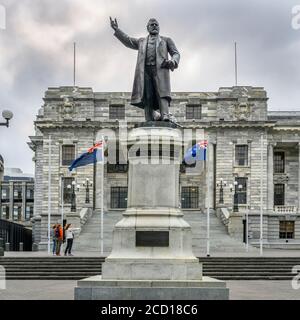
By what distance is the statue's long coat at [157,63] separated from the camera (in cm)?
1836

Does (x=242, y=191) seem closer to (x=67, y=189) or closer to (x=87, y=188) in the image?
(x=87, y=188)

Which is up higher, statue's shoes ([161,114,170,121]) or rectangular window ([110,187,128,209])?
statue's shoes ([161,114,170,121])

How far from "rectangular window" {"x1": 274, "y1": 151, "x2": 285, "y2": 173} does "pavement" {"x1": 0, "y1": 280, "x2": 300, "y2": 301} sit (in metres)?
42.7

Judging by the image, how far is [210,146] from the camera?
216 ft

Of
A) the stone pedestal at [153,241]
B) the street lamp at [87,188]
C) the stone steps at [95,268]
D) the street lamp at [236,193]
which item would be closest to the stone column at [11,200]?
the street lamp at [87,188]

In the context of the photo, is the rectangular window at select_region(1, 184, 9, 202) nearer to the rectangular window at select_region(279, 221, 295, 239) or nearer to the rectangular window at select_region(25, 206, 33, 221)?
the rectangular window at select_region(25, 206, 33, 221)

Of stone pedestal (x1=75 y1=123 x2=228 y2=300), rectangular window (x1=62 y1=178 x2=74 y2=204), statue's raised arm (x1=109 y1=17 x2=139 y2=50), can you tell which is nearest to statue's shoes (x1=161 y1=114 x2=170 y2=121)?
stone pedestal (x1=75 y1=123 x2=228 y2=300)

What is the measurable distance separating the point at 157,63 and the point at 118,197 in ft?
163

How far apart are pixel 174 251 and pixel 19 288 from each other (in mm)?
9586

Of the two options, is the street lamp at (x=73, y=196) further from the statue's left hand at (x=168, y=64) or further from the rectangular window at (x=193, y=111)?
the statue's left hand at (x=168, y=64)

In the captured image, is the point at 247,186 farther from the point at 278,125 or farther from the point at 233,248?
the point at 233,248

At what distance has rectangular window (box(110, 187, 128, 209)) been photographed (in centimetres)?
6725

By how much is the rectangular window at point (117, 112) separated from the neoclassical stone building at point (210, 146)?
0.09 m

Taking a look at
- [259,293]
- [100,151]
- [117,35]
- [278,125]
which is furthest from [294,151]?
[117,35]
